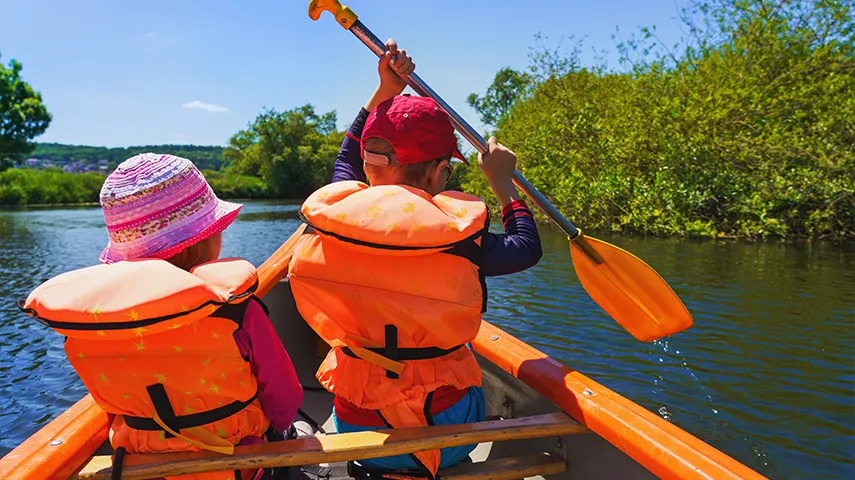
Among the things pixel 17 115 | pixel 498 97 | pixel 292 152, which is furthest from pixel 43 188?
pixel 498 97

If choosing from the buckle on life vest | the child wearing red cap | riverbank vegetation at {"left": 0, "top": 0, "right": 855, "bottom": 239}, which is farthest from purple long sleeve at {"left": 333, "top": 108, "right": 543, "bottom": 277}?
riverbank vegetation at {"left": 0, "top": 0, "right": 855, "bottom": 239}

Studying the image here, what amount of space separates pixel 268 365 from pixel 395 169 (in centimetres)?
53

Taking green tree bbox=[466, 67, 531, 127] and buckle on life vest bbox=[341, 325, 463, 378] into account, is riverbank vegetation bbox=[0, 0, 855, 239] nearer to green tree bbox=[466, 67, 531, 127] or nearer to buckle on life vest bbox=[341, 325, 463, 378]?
buckle on life vest bbox=[341, 325, 463, 378]

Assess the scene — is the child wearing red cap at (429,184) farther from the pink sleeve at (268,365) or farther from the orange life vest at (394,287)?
the pink sleeve at (268,365)

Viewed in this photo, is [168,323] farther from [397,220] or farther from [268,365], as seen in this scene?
[397,220]

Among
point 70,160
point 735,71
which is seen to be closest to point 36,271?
point 735,71

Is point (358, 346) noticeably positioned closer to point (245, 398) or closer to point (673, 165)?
point (245, 398)

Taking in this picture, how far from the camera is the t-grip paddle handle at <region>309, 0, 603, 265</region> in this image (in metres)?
1.85

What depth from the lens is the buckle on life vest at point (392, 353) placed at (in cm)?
128

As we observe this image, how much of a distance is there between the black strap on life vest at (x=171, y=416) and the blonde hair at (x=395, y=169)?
583 mm

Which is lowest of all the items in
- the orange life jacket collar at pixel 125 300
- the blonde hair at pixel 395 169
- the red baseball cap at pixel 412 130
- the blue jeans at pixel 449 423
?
the blue jeans at pixel 449 423

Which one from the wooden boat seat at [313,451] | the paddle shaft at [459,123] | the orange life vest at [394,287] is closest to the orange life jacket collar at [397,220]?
the orange life vest at [394,287]

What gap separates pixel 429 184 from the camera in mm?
1416

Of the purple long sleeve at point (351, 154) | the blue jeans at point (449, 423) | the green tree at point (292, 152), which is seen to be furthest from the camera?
the green tree at point (292, 152)
